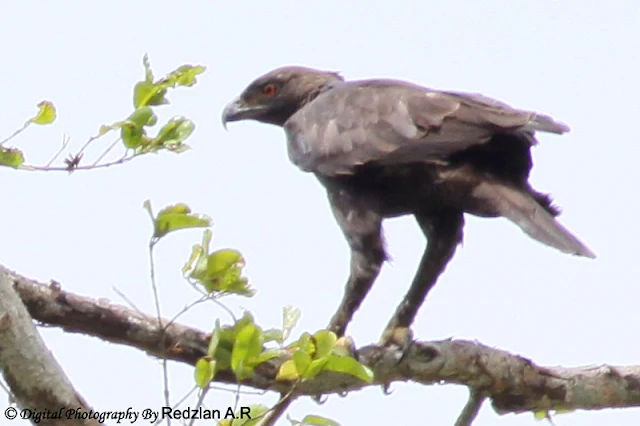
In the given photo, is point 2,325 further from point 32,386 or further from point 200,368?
point 200,368

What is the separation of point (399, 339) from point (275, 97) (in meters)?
2.31

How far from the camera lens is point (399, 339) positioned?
18.7 ft

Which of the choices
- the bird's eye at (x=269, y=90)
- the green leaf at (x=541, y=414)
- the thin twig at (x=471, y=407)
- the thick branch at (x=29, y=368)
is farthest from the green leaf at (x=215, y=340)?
the bird's eye at (x=269, y=90)

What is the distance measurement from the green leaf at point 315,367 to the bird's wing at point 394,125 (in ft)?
7.70

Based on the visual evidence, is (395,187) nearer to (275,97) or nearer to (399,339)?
(399,339)

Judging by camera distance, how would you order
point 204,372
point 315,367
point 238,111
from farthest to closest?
1. point 238,111
2. point 315,367
3. point 204,372

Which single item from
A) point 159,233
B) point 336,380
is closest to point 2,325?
point 159,233

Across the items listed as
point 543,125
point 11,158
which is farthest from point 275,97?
point 11,158

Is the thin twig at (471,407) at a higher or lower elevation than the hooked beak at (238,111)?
lower

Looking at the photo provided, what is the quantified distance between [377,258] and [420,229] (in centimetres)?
54

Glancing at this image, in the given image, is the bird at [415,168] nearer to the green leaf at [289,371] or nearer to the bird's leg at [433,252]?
the bird's leg at [433,252]

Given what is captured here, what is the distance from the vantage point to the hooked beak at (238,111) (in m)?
7.36

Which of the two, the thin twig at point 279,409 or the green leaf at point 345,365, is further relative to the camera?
the thin twig at point 279,409

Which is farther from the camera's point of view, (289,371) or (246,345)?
(289,371)
